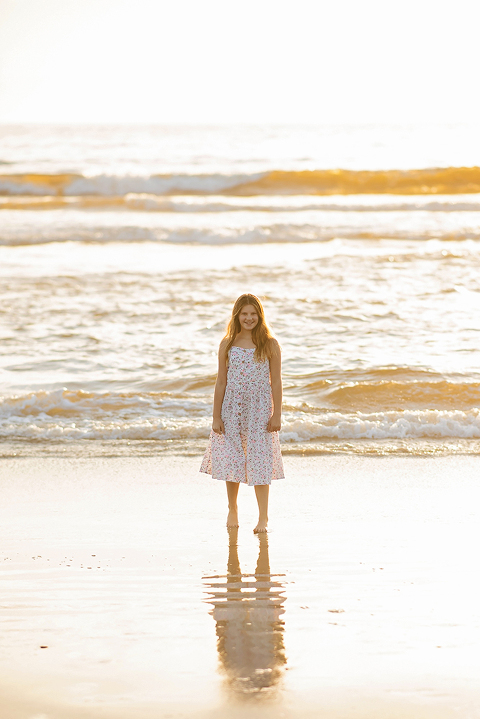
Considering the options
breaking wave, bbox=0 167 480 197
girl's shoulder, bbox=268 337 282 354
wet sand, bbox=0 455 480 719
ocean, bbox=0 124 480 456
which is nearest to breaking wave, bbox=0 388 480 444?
ocean, bbox=0 124 480 456

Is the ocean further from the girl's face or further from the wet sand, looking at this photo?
the girl's face

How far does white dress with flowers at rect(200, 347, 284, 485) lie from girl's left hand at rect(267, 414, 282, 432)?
4 centimetres

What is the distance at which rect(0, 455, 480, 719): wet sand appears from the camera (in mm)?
2877

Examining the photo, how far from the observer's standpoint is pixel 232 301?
39.6 feet

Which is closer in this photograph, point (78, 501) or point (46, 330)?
point (78, 501)

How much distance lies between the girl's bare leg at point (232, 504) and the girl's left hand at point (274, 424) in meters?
0.37

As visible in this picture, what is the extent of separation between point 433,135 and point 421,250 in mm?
33619

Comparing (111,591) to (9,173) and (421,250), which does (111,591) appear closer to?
(421,250)

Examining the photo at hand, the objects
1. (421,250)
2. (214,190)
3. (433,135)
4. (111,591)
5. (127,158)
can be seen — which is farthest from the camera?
(433,135)

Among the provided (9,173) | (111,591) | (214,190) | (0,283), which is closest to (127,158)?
(9,173)

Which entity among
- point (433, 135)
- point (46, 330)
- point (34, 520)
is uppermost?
point (433, 135)

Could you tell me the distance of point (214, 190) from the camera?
94.5ft

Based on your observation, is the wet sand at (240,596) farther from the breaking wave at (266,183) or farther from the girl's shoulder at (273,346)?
the breaking wave at (266,183)

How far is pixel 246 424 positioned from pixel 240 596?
1.39 meters
